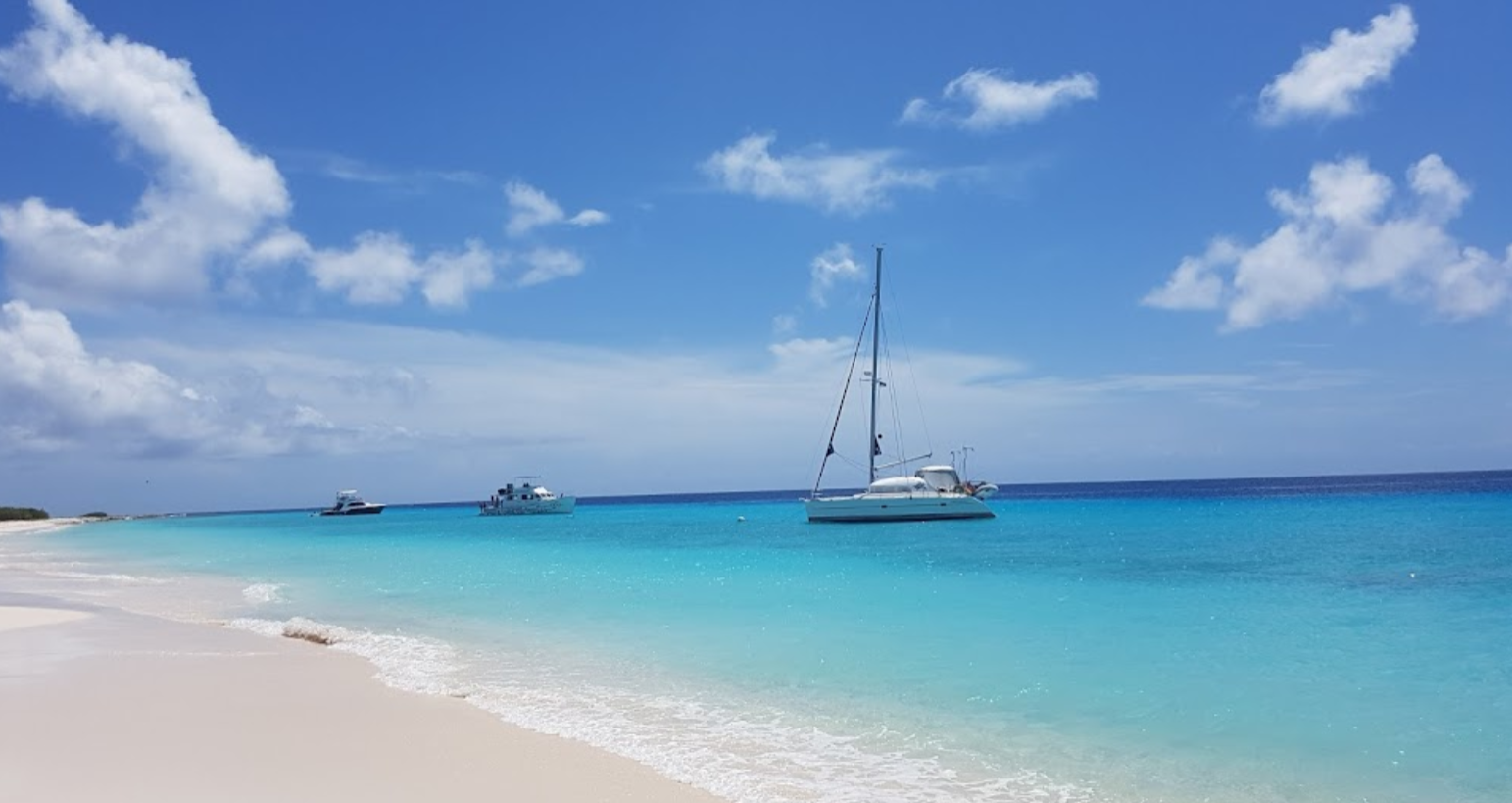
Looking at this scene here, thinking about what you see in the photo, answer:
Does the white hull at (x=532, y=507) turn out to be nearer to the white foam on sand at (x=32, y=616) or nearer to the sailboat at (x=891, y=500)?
the sailboat at (x=891, y=500)

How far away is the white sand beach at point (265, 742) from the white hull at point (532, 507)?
80722 mm

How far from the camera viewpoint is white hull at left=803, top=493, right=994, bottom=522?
53.5 metres

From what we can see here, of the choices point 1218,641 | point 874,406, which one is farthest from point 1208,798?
point 874,406

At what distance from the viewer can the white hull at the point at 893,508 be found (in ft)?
176

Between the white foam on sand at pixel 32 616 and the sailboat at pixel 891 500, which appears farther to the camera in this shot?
the sailboat at pixel 891 500

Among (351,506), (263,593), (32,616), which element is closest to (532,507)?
(351,506)

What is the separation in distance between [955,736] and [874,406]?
45125 mm

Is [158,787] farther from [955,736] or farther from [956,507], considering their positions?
[956,507]

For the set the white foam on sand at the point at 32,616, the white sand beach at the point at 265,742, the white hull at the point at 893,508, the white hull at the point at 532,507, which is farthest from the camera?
the white hull at the point at 532,507

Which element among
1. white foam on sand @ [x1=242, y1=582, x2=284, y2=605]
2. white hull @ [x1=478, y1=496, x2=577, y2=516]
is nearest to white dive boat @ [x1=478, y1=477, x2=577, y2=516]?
white hull @ [x1=478, y1=496, x2=577, y2=516]

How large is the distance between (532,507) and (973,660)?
84592 millimetres

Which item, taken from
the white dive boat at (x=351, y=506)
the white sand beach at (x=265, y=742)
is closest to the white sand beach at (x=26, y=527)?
the white dive boat at (x=351, y=506)

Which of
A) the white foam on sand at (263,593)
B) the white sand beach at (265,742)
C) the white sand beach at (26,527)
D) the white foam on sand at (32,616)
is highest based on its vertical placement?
the white sand beach at (265,742)

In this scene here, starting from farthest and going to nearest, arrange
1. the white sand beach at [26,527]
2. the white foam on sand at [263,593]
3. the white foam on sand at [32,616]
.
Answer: the white sand beach at [26,527]
the white foam on sand at [263,593]
the white foam on sand at [32,616]
